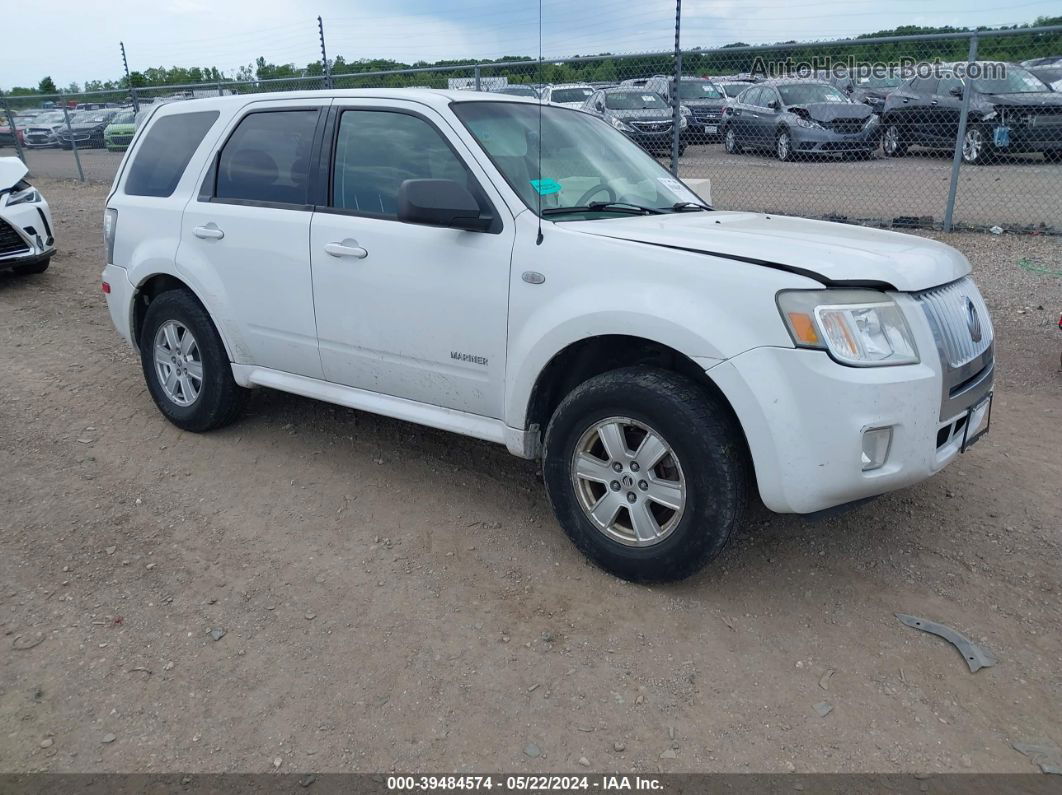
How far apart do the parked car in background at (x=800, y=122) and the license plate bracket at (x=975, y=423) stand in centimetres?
999

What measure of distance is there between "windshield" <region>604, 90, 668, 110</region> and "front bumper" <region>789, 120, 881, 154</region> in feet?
7.14

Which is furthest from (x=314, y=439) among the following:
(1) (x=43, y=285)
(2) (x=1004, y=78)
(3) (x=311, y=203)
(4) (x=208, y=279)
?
(2) (x=1004, y=78)

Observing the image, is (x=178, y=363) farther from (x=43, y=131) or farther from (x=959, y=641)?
(x=43, y=131)

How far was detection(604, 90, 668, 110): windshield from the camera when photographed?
13148 millimetres

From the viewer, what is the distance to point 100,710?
9.30ft

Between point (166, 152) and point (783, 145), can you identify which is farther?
point (783, 145)

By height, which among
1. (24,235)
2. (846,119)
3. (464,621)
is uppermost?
(846,119)

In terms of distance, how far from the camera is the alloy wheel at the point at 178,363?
4.96m

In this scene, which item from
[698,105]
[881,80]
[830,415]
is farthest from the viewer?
[698,105]

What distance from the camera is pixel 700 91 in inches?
640

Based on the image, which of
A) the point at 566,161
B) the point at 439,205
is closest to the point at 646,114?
the point at 566,161

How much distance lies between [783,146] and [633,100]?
8.14ft

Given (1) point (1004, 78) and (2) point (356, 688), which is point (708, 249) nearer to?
(2) point (356, 688)

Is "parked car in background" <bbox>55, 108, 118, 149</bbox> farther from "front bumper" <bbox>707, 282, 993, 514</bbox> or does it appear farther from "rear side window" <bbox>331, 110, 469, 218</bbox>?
"front bumper" <bbox>707, 282, 993, 514</bbox>
